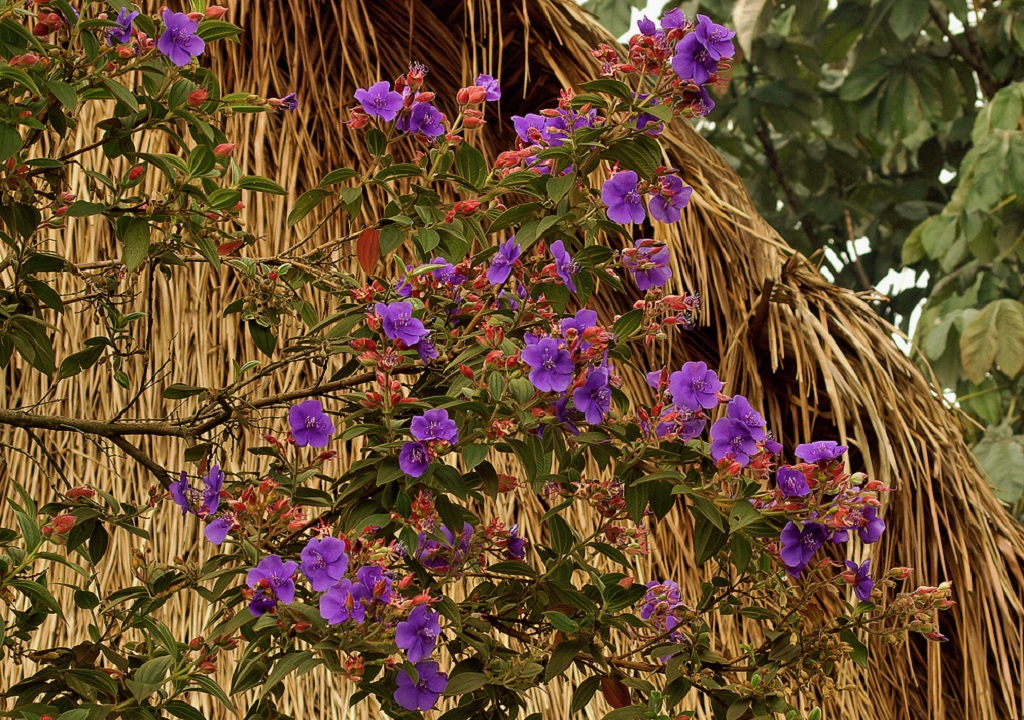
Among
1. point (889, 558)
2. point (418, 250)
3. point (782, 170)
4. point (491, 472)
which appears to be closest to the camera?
point (491, 472)

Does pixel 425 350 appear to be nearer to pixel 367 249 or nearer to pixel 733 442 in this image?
pixel 367 249

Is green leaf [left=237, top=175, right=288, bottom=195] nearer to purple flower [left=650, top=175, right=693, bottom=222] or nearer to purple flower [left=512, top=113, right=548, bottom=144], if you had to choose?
purple flower [left=512, top=113, right=548, bottom=144]

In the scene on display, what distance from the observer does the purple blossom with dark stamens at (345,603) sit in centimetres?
92

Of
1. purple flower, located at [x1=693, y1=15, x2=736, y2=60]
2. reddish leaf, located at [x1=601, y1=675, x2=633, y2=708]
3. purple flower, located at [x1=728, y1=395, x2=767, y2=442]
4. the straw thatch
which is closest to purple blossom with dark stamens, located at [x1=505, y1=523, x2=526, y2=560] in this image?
reddish leaf, located at [x1=601, y1=675, x2=633, y2=708]

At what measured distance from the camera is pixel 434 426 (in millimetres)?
946

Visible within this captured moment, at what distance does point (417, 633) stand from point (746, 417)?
34 cm

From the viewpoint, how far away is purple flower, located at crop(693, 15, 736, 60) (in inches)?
39.9

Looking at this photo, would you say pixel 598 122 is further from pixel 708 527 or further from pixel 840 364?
pixel 840 364

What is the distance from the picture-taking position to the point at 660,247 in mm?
1077

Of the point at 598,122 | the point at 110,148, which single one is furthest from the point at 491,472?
the point at 110,148

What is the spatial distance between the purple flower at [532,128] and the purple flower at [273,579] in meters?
0.45

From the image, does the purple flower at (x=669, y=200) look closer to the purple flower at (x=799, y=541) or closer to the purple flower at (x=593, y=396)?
the purple flower at (x=593, y=396)

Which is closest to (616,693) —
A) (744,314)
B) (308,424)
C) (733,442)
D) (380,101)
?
(733,442)

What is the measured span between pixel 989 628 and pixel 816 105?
323 cm
